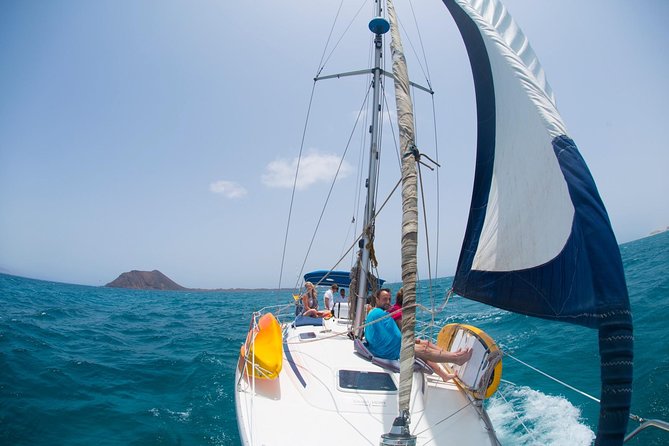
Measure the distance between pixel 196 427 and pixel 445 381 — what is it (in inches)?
165

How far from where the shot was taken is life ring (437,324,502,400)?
12.1 feet

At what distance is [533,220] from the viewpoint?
3.36m

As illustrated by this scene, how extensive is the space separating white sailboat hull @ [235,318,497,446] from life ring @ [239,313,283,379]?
0.19m

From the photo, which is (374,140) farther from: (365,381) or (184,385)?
(184,385)

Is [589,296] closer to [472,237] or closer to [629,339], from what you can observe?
[629,339]

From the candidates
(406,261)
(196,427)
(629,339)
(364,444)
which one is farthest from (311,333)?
(629,339)

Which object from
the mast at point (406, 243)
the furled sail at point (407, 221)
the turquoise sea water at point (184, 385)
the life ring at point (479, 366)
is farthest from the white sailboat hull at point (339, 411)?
the furled sail at point (407, 221)

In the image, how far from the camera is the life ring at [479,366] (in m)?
3.69

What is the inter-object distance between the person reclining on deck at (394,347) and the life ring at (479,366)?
0.12m

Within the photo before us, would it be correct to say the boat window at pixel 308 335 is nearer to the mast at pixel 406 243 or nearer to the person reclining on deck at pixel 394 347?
the person reclining on deck at pixel 394 347

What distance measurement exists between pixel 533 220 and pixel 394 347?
2.56 meters

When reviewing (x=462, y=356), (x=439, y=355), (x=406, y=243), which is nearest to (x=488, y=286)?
(x=462, y=356)

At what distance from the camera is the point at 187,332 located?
13.6 m

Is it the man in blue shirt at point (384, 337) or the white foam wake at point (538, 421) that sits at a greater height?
the man in blue shirt at point (384, 337)
